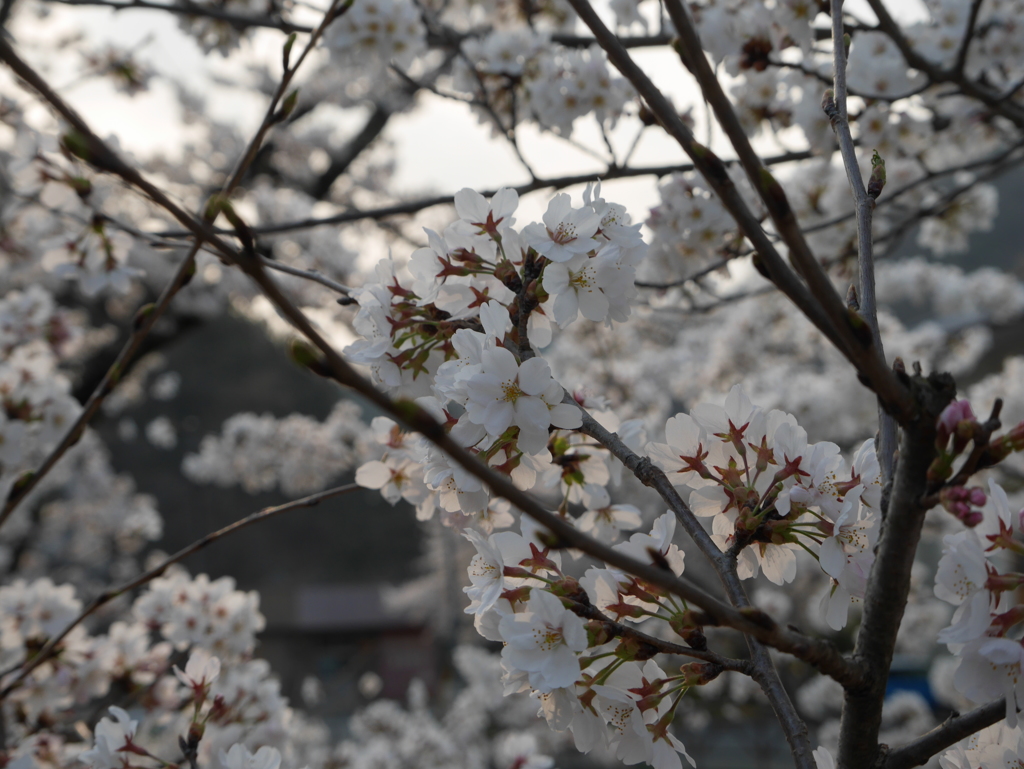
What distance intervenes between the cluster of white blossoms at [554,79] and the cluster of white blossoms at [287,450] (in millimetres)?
4307

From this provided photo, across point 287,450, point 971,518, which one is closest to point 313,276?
point 971,518

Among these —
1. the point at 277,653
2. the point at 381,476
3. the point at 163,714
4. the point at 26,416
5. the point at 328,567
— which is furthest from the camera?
the point at 328,567

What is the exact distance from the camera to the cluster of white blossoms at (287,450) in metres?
6.04

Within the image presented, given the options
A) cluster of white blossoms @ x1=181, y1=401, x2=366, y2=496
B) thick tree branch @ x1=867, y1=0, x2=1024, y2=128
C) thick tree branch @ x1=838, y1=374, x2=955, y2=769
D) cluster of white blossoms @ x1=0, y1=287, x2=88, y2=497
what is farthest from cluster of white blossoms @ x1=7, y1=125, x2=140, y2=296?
cluster of white blossoms @ x1=181, y1=401, x2=366, y2=496

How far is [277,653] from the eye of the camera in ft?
52.5

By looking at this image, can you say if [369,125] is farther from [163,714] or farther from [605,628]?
[605,628]

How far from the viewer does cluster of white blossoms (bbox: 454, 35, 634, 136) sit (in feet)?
7.07

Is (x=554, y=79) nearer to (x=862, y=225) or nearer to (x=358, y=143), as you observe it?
(x=862, y=225)

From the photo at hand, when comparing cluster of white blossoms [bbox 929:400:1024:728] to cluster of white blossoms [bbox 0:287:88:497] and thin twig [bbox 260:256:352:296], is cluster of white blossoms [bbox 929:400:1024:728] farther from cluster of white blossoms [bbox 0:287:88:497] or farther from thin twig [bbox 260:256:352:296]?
cluster of white blossoms [bbox 0:287:88:497]

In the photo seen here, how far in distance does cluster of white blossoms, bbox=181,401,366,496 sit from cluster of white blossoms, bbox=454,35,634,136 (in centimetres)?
431

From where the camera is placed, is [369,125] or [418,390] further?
[369,125]

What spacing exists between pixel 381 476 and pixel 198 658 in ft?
1.88

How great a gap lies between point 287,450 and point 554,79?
474 cm

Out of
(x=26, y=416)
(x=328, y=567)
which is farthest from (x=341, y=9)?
(x=328, y=567)
